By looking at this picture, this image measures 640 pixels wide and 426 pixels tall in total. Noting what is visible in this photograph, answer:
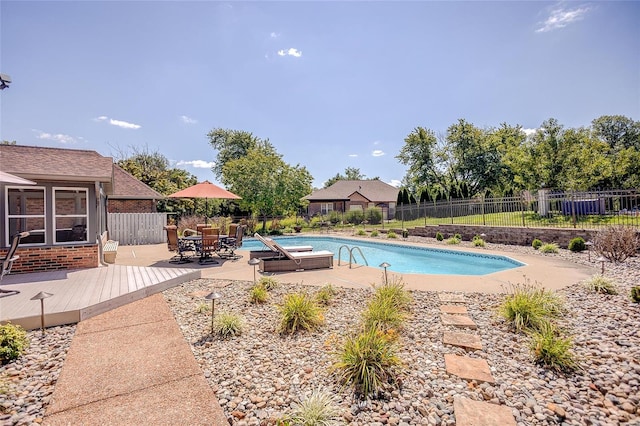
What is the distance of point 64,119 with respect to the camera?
19109 mm

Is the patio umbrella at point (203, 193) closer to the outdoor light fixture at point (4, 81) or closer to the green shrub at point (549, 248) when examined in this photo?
the outdoor light fixture at point (4, 81)

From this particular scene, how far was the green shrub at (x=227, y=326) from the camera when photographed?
4.41 metres

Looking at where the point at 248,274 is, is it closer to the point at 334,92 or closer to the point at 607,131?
the point at 334,92

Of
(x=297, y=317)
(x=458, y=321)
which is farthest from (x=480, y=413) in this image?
(x=297, y=317)

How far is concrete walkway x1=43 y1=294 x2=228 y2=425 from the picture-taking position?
8.74ft

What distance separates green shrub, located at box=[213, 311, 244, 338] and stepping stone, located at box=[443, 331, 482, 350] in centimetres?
288

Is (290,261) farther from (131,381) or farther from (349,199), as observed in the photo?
(349,199)

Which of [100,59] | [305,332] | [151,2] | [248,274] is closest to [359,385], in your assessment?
[305,332]

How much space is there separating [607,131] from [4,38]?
226 ft

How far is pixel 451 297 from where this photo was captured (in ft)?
19.4

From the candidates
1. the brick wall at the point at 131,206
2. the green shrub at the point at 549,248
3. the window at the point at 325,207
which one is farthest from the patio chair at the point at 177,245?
the window at the point at 325,207

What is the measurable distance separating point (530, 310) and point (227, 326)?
433cm

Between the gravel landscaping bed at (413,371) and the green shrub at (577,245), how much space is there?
23.4ft

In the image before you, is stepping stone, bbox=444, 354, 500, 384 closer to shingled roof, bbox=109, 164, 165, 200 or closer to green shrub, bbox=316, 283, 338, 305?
green shrub, bbox=316, 283, 338, 305
